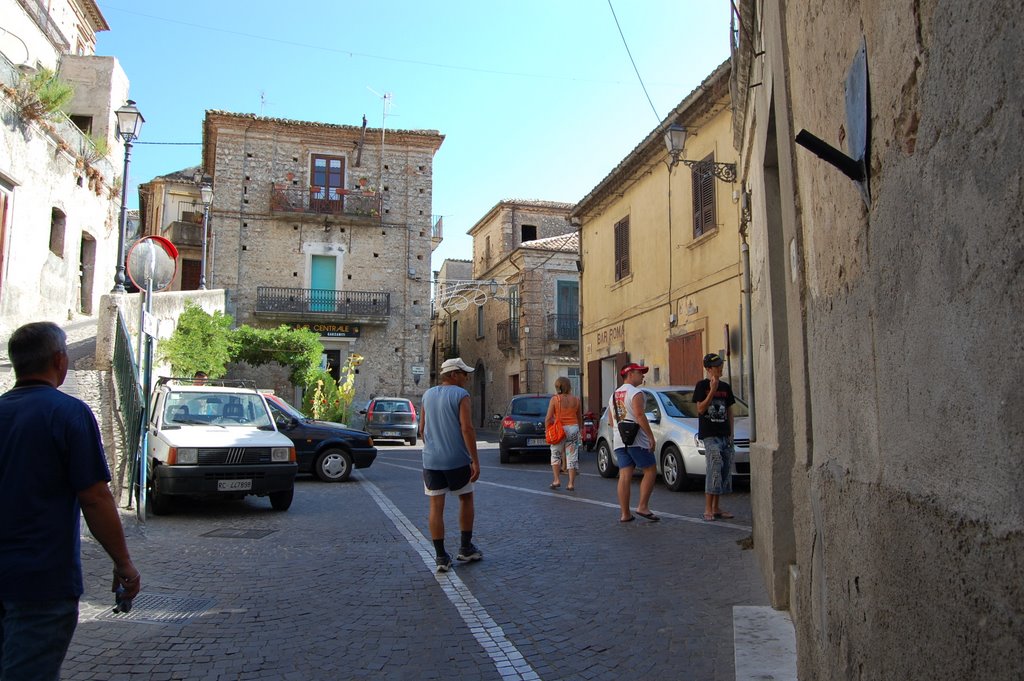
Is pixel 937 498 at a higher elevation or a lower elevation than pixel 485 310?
lower

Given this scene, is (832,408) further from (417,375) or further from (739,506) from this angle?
(417,375)

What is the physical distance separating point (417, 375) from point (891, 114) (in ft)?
106

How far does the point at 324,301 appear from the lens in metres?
33.3

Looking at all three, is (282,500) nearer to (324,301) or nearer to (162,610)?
(162,610)

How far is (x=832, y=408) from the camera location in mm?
3008

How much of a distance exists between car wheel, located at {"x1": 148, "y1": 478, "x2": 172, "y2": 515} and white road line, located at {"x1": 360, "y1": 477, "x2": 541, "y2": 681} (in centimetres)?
363

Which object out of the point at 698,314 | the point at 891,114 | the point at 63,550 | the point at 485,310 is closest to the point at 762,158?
the point at 891,114

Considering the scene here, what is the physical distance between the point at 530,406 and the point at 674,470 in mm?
7404

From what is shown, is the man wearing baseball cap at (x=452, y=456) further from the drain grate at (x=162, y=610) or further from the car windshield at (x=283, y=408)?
the car windshield at (x=283, y=408)

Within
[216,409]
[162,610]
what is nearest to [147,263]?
[216,409]

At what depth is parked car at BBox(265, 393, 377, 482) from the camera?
44.1 feet

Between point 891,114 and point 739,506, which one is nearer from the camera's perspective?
point 891,114

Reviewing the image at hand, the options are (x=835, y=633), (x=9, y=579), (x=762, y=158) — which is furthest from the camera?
(x=762, y=158)

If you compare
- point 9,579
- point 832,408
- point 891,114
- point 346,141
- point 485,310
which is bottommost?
point 9,579
